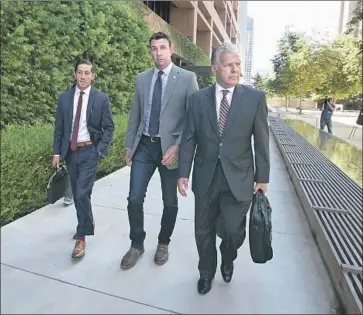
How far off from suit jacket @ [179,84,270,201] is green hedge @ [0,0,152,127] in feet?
10.0

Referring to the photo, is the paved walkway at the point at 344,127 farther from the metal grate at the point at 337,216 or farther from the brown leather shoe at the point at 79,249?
the brown leather shoe at the point at 79,249

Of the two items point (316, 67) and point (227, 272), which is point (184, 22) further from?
point (227, 272)

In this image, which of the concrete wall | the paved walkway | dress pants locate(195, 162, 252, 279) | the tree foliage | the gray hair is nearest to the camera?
the gray hair

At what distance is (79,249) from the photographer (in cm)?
305

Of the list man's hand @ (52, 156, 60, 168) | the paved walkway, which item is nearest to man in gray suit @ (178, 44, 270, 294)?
man's hand @ (52, 156, 60, 168)

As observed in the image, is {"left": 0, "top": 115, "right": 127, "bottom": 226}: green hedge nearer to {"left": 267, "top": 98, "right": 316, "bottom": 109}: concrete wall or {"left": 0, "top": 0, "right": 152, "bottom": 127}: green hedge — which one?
{"left": 0, "top": 0, "right": 152, "bottom": 127}: green hedge

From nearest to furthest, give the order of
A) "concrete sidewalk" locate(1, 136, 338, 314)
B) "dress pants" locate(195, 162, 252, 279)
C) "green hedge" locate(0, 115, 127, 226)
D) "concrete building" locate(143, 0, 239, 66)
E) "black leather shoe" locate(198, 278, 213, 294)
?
"concrete sidewalk" locate(1, 136, 338, 314)
"dress pants" locate(195, 162, 252, 279)
"black leather shoe" locate(198, 278, 213, 294)
"green hedge" locate(0, 115, 127, 226)
"concrete building" locate(143, 0, 239, 66)

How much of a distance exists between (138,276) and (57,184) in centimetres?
115

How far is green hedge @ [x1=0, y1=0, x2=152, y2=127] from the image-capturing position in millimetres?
4531

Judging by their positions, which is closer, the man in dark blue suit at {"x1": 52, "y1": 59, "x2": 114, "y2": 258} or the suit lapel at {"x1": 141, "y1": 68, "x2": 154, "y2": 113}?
the suit lapel at {"x1": 141, "y1": 68, "x2": 154, "y2": 113}

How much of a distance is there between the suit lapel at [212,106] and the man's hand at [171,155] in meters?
0.48

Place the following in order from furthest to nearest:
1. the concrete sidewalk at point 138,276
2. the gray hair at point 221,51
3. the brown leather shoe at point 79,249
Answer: the brown leather shoe at point 79,249
the gray hair at point 221,51
the concrete sidewalk at point 138,276

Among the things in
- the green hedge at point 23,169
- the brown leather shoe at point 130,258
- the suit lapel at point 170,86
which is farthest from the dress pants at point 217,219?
the green hedge at point 23,169

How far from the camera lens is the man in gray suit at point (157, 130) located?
2852mm
